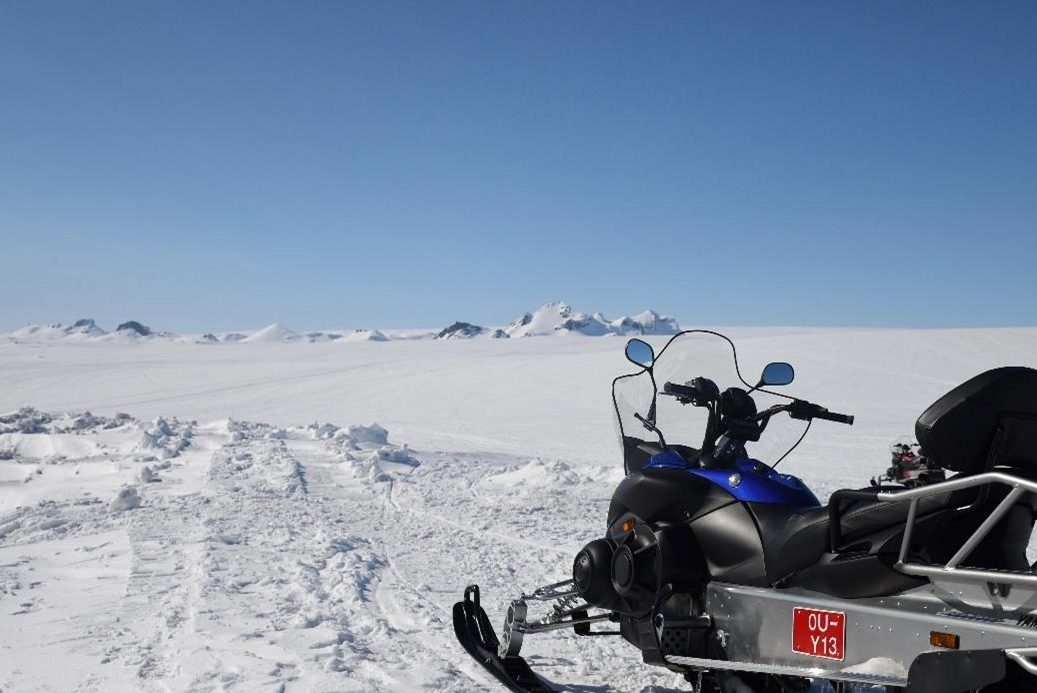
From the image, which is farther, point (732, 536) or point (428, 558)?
point (428, 558)

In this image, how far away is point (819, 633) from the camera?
2.48 metres

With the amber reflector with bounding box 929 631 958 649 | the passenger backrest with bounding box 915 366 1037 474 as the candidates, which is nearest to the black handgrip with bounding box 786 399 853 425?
the passenger backrest with bounding box 915 366 1037 474

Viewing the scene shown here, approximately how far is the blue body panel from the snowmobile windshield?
1.41 ft

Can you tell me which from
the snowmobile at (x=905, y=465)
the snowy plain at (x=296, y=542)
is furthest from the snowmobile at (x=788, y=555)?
the snowmobile at (x=905, y=465)

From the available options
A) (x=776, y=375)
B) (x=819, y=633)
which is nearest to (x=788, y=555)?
(x=819, y=633)

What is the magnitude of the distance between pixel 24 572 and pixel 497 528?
3347mm

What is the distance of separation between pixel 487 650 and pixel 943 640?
2.12 meters

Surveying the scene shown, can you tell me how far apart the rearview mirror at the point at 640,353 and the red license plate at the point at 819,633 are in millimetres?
1407

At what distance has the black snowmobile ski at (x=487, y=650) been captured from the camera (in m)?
3.46

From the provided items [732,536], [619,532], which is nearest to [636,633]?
[619,532]

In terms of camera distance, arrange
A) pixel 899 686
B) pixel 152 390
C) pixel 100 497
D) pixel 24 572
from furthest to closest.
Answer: pixel 152 390
pixel 100 497
pixel 24 572
pixel 899 686

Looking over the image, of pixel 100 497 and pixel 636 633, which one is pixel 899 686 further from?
pixel 100 497

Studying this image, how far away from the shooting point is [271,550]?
5699mm

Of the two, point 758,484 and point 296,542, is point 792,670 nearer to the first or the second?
point 758,484
